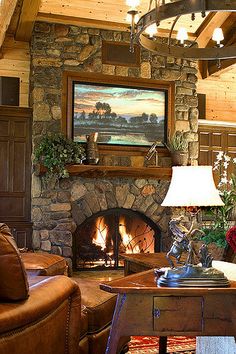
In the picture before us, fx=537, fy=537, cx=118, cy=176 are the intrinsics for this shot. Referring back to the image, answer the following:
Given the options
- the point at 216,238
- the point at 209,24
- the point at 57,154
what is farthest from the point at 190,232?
the point at 209,24

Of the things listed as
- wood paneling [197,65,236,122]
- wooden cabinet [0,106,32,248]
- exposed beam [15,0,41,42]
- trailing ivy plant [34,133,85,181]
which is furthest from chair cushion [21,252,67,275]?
wood paneling [197,65,236,122]

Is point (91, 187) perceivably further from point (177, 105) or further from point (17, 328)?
point (17, 328)

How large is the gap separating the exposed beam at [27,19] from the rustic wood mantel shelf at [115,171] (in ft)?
5.75

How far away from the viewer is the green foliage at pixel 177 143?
7238 mm

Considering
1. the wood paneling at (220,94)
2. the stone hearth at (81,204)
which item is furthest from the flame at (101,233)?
the wood paneling at (220,94)

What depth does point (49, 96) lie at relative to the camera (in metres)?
6.83

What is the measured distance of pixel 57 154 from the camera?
21.4ft

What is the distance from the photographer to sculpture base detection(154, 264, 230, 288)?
7.93 ft

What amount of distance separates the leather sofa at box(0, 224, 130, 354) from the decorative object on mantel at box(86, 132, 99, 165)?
325cm

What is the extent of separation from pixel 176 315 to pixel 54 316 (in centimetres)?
56

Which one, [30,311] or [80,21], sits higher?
[80,21]

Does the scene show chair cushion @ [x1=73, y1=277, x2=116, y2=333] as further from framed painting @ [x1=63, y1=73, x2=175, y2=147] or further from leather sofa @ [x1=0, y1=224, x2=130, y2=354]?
framed painting @ [x1=63, y1=73, x2=175, y2=147]

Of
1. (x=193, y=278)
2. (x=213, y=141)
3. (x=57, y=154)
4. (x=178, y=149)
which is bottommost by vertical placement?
(x=193, y=278)

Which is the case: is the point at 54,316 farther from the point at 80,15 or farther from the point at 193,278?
the point at 80,15
